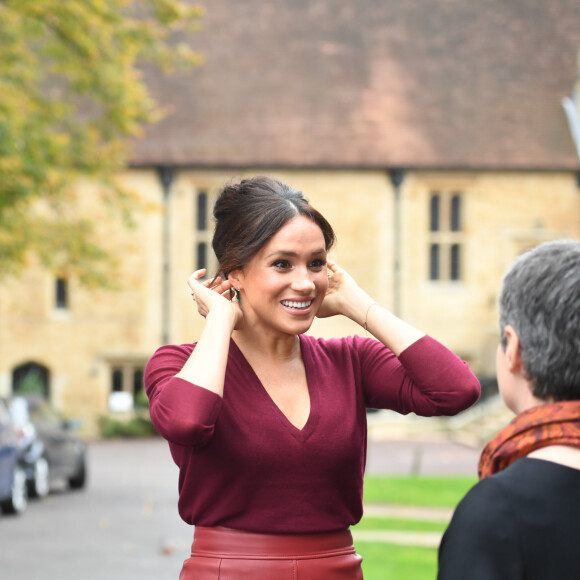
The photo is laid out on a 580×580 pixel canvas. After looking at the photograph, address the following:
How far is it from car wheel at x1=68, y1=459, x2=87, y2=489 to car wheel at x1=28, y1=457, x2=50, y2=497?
1.26 metres

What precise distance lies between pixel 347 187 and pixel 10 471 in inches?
806

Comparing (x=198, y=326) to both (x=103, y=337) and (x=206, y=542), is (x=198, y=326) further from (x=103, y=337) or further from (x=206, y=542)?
(x=206, y=542)

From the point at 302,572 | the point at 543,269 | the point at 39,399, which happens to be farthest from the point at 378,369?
the point at 39,399

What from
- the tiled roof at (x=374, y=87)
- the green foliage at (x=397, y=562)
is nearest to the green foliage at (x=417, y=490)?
the green foliage at (x=397, y=562)

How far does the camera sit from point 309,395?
126 inches

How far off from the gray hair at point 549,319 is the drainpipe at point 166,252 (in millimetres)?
30615

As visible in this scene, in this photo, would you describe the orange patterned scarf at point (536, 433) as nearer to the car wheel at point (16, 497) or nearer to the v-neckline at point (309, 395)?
the v-neckline at point (309, 395)

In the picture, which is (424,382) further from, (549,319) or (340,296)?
(549,319)

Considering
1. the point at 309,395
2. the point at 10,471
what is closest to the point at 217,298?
the point at 309,395

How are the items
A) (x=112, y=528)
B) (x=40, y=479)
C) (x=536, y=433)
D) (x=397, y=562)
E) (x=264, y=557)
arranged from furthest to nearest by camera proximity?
(x=40, y=479), (x=112, y=528), (x=397, y=562), (x=264, y=557), (x=536, y=433)

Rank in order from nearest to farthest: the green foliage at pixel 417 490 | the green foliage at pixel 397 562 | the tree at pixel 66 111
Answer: the green foliage at pixel 397 562
the green foliage at pixel 417 490
the tree at pixel 66 111

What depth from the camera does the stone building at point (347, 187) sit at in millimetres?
32812


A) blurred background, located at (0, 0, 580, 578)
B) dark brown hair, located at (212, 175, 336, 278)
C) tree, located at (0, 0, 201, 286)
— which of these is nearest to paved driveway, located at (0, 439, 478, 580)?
tree, located at (0, 0, 201, 286)

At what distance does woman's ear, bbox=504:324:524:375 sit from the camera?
7.40ft
